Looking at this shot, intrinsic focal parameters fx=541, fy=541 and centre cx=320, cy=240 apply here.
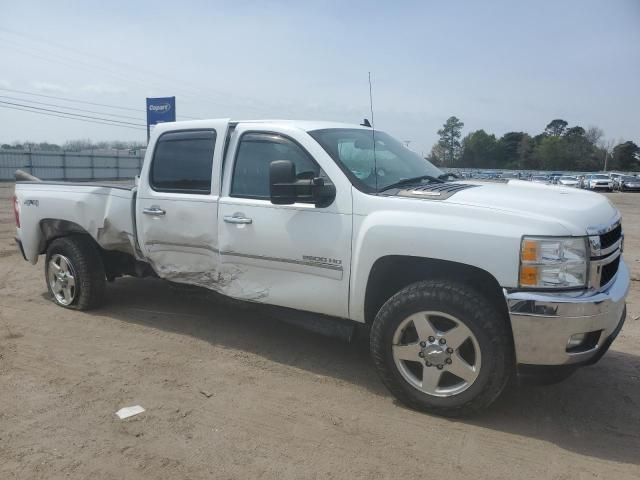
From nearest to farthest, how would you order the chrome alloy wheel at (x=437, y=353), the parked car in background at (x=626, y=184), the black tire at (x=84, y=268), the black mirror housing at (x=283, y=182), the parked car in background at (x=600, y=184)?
the chrome alloy wheel at (x=437, y=353)
the black mirror housing at (x=283, y=182)
the black tire at (x=84, y=268)
the parked car in background at (x=600, y=184)
the parked car in background at (x=626, y=184)

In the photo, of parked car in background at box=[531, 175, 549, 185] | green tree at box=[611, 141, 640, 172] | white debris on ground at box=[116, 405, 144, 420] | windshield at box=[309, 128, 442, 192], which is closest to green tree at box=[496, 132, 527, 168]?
green tree at box=[611, 141, 640, 172]

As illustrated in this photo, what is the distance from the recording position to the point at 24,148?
116 feet

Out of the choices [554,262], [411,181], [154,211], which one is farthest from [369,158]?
[154,211]

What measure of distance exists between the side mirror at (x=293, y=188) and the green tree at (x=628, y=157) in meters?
108

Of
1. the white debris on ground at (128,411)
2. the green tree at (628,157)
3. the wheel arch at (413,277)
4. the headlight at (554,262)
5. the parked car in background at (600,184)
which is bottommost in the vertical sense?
the white debris on ground at (128,411)

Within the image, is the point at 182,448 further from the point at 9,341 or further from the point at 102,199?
the point at 102,199

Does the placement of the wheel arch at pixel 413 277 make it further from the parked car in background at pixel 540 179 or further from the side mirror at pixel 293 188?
the parked car in background at pixel 540 179

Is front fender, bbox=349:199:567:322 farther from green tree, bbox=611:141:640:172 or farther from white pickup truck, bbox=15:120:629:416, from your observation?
green tree, bbox=611:141:640:172

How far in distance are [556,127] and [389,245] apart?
123500mm

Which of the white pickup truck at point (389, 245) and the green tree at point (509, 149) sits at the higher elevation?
the green tree at point (509, 149)

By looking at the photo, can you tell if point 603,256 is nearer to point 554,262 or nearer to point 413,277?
point 554,262

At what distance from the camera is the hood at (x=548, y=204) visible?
3120 millimetres

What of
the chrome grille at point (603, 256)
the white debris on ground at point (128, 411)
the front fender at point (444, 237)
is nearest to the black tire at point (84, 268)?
the white debris on ground at point (128, 411)

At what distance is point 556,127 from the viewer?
114125mm
